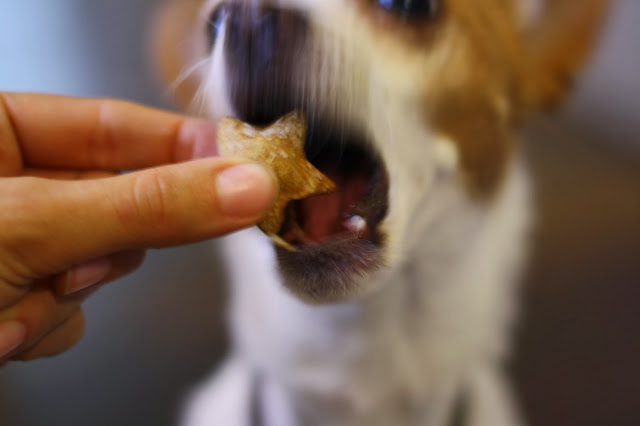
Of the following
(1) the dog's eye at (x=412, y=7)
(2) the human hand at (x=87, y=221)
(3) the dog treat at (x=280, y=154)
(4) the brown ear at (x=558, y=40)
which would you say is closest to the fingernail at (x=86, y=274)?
(2) the human hand at (x=87, y=221)

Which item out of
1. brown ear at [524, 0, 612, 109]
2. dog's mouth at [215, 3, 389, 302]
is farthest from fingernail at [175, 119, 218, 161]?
brown ear at [524, 0, 612, 109]

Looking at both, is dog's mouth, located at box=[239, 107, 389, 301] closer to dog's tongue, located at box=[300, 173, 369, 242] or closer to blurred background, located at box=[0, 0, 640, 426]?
dog's tongue, located at box=[300, 173, 369, 242]

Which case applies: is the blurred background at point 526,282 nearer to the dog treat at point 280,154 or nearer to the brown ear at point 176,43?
the brown ear at point 176,43

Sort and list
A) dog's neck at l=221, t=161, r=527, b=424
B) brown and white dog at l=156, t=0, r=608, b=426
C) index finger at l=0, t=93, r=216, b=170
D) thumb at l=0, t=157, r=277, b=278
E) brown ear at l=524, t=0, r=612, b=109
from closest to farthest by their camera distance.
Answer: thumb at l=0, t=157, r=277, b=278 → brown and white dog at l=156, t=0, r=608, b=426 → index finger at l=0, t=93, r=216, b=170 → dog's neck at l=221, t=161, r=527, b=424 → brown ear at l=524, t=0, r=612, b=109

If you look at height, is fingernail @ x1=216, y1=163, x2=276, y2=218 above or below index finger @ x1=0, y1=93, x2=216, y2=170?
above

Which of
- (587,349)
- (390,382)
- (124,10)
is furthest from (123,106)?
(587,349)

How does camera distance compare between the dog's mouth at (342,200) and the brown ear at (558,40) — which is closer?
the dog's mouth at (342,200)
